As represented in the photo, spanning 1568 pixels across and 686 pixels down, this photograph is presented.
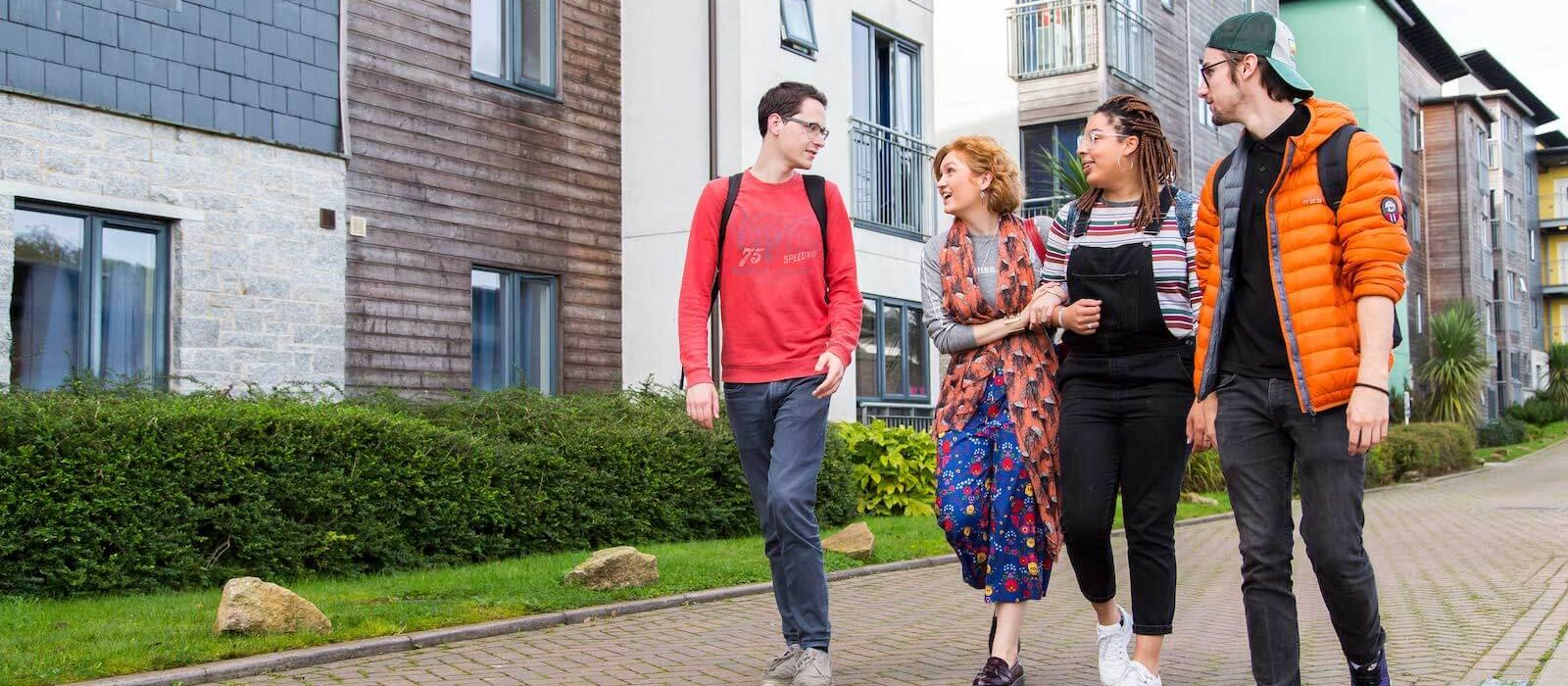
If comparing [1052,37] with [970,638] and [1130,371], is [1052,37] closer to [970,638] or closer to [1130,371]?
[970,638]

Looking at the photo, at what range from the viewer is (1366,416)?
3799 millimetres

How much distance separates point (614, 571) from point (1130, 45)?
20231 millimetres

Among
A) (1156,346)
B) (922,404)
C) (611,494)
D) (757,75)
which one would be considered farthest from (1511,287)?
(1156,346)

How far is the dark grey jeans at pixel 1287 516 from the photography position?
4023mm

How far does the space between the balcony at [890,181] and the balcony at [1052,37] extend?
7199 millimetres

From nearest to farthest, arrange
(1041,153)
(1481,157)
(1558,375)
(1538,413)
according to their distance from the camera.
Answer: (1041,153) < (1481,157) < (1538,413) < (1558,375)

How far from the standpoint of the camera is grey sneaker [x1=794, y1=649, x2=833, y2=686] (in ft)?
16.7

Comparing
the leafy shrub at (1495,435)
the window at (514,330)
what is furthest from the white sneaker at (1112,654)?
the leafy shrub at (1495,435)

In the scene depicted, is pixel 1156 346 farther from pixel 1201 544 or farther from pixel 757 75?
pixel 757 75

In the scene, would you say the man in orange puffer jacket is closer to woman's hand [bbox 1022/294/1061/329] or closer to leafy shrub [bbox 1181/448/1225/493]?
woman's hand [bbox 1022/294/1061/329]

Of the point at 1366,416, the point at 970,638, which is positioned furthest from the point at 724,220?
the point at 970,638

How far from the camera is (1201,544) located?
41.9 feet

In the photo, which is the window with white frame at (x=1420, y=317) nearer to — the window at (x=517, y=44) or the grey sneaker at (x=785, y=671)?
the window at (x=517, y=44)

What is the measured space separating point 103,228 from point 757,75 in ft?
23.0
